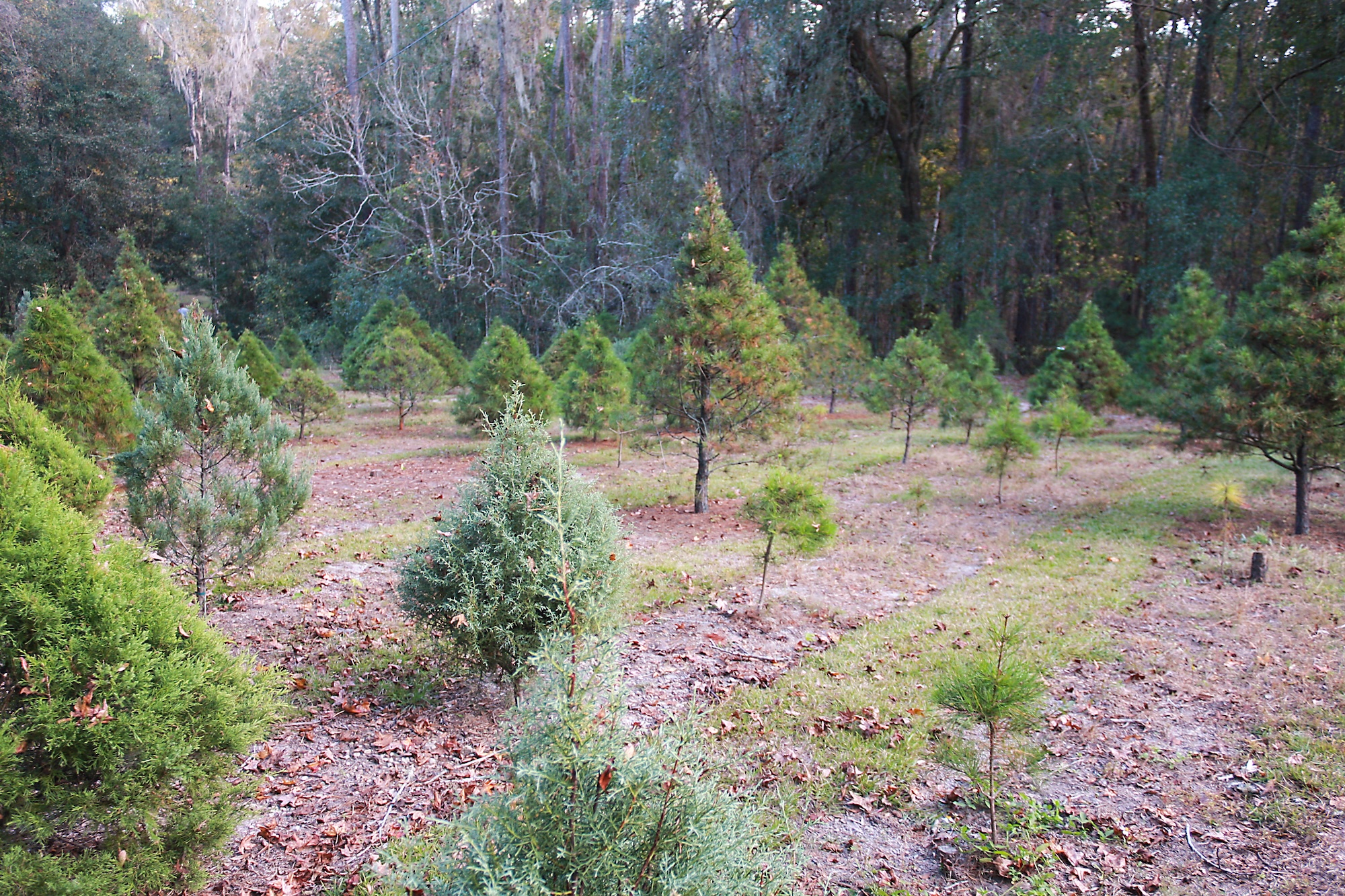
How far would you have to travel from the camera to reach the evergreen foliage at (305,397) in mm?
14461

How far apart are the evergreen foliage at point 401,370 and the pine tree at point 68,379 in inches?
271

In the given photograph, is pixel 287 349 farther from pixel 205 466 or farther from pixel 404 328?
pixel 205 466

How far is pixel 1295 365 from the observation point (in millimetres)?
8453

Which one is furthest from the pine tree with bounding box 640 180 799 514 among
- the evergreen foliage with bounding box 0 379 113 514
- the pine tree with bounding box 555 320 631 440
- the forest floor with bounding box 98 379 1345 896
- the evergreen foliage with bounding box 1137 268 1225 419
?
the evergreen foliage with bounding box 1137 268 1225 419

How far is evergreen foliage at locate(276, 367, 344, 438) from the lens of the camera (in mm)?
14461

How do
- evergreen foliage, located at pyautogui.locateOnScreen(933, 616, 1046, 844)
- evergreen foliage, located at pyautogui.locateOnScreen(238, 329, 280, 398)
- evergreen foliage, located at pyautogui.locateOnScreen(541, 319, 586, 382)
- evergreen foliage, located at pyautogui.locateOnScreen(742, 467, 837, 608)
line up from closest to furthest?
evergreen foliage, located at pyautogui.locateOnScreen(933, 616, 1046, 844), evergreen foliage, located at pyautogui.locateOnScreen(742, 467, 837, 608), evergreen foliage, located at pyautogui.locateOnScreen(238, 329, 280, 398), evergreen foliage, located at pyautogui.locateOnScreen(541, 319, 586, 382)

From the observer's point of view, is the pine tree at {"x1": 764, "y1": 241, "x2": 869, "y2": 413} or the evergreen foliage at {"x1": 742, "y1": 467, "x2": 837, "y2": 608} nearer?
the evergreen foliage at {"x1": 742, "y1": 467, "x2": 837, "y2": 608}

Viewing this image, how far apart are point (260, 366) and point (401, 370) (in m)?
2.56

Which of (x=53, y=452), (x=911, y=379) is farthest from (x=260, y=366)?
(x=911, y=379)

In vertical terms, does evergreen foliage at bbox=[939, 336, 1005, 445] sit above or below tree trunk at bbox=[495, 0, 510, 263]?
below

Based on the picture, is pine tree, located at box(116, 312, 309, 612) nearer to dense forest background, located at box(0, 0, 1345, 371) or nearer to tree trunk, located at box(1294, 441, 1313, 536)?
tree trunk, located at box(1294, 441, 1313, 536)

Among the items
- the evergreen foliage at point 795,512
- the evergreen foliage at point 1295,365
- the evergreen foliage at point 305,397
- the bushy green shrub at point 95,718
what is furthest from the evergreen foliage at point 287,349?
the bushy green shrub at point 95,718

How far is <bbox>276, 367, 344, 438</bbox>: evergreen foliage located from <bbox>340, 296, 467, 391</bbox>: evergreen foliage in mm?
2679

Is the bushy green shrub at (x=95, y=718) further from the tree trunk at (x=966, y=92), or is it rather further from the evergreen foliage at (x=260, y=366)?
the tree trunk at (x=966, y=92)
